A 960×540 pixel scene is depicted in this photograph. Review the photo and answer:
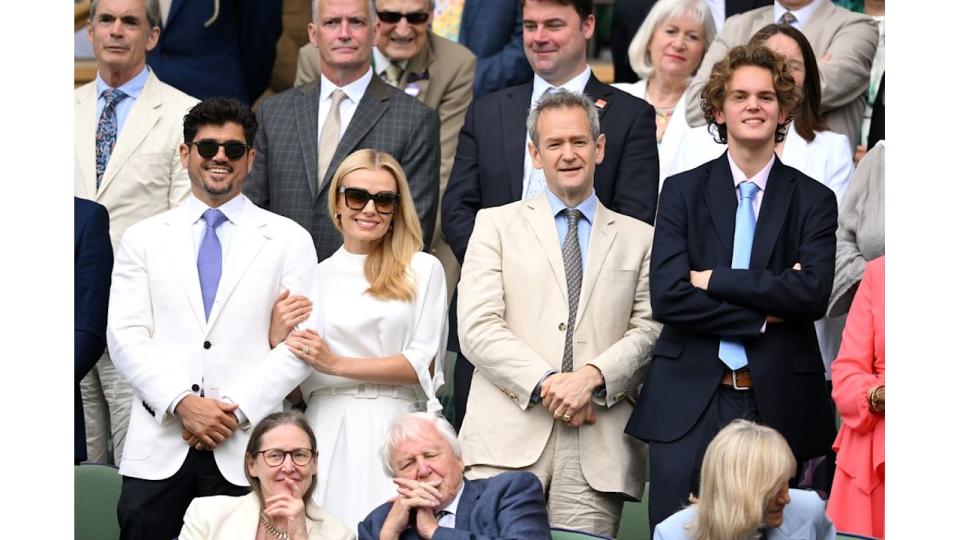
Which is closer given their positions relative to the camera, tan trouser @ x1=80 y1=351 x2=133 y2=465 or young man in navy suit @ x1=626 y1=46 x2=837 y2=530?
young man in navy suit @ x1=626 y1=46 x2=837 y2=530

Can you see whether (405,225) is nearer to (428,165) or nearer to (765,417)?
(428,165)

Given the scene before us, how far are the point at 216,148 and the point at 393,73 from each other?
66.8 inches

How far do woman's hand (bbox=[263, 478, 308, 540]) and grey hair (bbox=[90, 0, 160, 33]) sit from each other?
2710 mm

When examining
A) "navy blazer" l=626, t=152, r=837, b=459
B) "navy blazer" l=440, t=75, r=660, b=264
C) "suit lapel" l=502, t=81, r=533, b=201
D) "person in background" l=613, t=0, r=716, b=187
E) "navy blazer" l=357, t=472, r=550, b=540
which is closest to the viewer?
"navy blazer" l=357, t=472, r=550, b=540

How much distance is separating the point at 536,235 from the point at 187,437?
1.36 metres

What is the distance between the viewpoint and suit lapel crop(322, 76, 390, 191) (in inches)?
272

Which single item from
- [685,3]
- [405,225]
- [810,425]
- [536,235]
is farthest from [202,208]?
[685,3]

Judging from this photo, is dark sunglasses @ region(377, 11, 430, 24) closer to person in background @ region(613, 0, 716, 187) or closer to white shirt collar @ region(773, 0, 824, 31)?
person in background @ region(613, 0, 716, 187)

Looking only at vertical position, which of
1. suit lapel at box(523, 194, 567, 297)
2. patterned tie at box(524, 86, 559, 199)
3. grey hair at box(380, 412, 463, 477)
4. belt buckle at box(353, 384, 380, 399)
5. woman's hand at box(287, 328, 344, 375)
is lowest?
grey hair at box(380, 412, 463, 477)

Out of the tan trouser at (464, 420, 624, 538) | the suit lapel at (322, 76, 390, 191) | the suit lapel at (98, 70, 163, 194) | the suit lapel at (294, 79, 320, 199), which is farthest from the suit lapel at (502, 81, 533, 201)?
the suit lapel at (98, 70, 163, 194)

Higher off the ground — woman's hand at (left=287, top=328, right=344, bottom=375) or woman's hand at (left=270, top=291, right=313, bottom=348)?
woman's hand at (left=270, top=291, right=313, bottom=348)

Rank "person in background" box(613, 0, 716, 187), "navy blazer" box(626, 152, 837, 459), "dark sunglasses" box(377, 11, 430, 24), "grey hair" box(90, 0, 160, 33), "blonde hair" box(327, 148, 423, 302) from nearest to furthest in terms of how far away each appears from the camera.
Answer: "navy blazer" box(626, 152, 837, 459) → "blonde hair" box(327, 148, 423, 302) → "grey hair" box(90, 0, 160, 33) → "dark sunglasses" box(377, 11, 430, 24) → "person in background" box(613, 0, 716, 187)

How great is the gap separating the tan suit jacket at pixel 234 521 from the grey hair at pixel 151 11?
261cm

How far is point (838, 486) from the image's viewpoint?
6.00m
